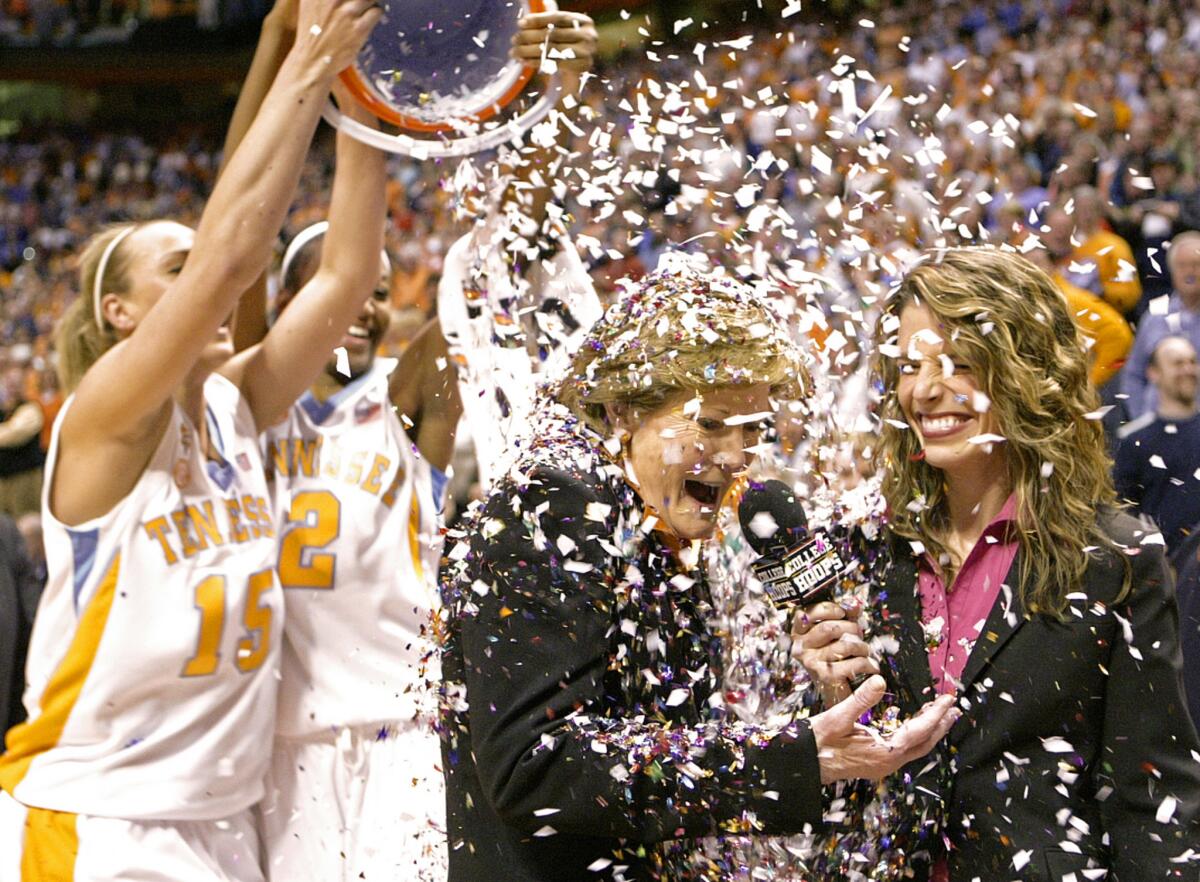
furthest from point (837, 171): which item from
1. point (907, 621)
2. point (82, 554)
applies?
point (82, 554)

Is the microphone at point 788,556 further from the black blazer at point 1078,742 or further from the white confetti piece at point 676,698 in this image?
the black blazer at point 1078,742

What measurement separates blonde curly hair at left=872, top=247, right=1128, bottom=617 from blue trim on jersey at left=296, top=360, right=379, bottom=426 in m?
1.53

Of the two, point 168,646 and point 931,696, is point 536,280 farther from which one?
point 931,696

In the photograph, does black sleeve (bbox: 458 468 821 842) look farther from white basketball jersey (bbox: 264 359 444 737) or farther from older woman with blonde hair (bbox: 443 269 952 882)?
white basketball jersey (bbox: 264 359 444 737)

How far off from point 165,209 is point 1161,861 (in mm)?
14640

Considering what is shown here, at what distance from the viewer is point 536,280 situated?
9.28ft

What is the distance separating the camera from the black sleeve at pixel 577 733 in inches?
64.8

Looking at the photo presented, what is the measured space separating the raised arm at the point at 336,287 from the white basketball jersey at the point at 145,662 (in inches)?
11.9

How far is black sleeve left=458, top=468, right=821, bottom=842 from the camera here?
64.8 inches

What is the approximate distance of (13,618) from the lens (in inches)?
149

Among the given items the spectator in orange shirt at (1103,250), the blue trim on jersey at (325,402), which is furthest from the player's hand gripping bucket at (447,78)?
the spectator in orange shirt at (1103,250)

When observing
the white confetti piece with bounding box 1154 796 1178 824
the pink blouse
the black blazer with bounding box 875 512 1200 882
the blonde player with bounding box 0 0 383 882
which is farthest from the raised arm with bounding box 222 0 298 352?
the white confetti piece with bounding box 1154 796 1178 824

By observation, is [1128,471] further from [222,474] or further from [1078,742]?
[222,474]

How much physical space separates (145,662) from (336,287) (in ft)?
2.65
